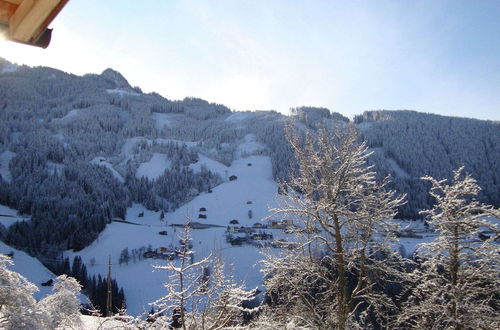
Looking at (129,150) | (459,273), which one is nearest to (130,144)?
(129,150)

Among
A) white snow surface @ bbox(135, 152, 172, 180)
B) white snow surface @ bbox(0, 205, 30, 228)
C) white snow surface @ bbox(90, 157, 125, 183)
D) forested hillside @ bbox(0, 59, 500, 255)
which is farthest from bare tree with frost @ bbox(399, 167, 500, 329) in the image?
white snow surface @ bbox(135, 152, 172, 180)

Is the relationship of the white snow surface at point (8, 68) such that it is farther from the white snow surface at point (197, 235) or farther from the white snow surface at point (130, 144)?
the white snow surface at point (197, 235)

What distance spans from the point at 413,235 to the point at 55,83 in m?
180

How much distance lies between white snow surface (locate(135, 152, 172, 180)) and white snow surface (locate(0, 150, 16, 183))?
3545cm

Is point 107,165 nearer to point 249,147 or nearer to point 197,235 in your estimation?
point 249,147

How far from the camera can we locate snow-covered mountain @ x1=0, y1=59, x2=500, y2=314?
243ft

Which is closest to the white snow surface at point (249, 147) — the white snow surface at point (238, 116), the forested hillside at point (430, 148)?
the white snow surface at point (238, 116)

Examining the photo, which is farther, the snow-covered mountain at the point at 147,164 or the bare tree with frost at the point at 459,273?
the snow-covered mountain at the point at 147,164

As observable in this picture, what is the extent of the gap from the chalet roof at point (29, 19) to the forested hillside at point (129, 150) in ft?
251

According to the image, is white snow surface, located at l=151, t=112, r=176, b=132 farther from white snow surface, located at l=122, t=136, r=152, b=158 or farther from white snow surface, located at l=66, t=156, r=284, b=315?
Answer: white snow surface, located at l=66, t=156, r=284, b=315

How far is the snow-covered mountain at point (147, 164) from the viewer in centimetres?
7400

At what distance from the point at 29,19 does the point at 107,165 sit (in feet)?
429

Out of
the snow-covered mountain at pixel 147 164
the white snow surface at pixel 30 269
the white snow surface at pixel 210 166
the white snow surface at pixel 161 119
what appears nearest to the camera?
the white snow surface at pixel 30 269

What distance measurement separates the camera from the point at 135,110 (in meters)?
181
